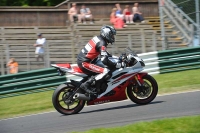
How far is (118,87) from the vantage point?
10.6 meters

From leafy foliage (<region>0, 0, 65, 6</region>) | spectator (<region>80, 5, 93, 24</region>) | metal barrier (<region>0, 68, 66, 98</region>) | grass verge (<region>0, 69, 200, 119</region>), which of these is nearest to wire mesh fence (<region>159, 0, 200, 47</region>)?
grass verge (<region>0, 69, 200, 119</region>)

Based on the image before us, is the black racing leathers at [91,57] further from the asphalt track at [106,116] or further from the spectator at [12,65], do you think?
the spectator at [12,65]

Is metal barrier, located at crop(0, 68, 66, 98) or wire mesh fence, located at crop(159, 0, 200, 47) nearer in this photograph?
metal barrier, located at crop(0, 68, 66, 98)

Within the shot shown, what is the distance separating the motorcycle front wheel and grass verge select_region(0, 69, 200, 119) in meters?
1.38

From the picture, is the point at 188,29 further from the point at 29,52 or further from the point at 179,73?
the point at 29,52

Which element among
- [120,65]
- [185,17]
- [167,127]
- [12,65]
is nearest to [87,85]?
[120,65]

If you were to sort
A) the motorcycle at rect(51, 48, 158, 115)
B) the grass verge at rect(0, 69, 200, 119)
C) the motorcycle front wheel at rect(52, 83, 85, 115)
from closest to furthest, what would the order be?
the motorcycle front wheel at rect(52, 83, 85, 115), the motorcycle at rect(51, 48, 158, 115), the grass verge at rect(0, 69, 200, 119)

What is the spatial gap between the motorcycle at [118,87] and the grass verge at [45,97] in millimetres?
1514

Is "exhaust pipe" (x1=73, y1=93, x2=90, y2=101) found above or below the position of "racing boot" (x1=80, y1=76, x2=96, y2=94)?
below

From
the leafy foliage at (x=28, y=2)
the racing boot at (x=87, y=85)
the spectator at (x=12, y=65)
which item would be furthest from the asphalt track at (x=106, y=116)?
the leafy foliage at (x=28, y=2)

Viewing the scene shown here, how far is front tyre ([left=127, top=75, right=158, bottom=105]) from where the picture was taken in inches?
416

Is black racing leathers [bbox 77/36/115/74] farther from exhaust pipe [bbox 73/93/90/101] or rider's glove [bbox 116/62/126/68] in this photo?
exhaust pipe [bbox 73/93/90/101]

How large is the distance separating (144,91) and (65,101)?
1.67 m

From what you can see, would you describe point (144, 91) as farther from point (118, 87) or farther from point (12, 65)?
point (12, 65)
